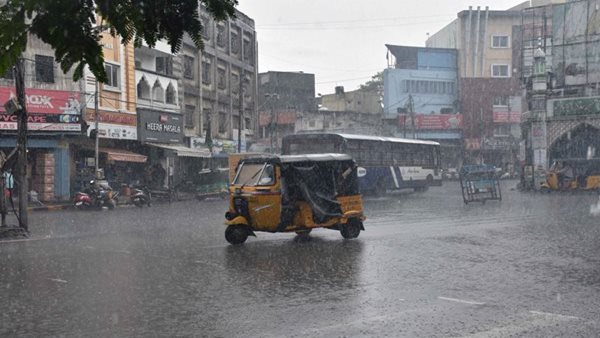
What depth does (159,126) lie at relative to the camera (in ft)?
118

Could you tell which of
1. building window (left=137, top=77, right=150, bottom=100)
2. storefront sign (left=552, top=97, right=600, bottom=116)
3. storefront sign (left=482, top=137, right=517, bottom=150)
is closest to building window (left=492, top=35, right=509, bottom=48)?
storefront sign (left=482, top=137, right=517, bottom=150)

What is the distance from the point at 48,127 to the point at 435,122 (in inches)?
1668

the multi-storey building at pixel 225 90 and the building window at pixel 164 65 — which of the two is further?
the multi-storey building at pixel 225 90

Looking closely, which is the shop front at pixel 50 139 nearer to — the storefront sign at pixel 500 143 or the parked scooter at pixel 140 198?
the parked scooter at pixel 140 198

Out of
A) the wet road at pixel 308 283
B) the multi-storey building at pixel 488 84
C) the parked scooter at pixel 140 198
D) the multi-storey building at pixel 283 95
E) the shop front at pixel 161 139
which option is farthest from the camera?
the multi-storey building at pixel 283 95

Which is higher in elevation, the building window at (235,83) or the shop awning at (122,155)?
the building window at (235,83)

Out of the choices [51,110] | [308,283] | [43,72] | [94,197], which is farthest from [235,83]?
[308,283]

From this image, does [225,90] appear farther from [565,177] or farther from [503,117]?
[503,117]

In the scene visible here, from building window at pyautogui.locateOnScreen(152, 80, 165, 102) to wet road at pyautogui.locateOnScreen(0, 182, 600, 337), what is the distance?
21262 mm

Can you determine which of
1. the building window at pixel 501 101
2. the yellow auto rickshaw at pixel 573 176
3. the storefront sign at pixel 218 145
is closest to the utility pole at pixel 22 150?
the storefront sign at pixel 218 145

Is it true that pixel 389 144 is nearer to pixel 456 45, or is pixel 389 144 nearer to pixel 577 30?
pixel 577 30

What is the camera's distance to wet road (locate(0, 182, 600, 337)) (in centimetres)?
653

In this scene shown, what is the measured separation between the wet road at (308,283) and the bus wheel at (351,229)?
0.23 metres

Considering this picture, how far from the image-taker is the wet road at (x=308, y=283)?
6527mm
